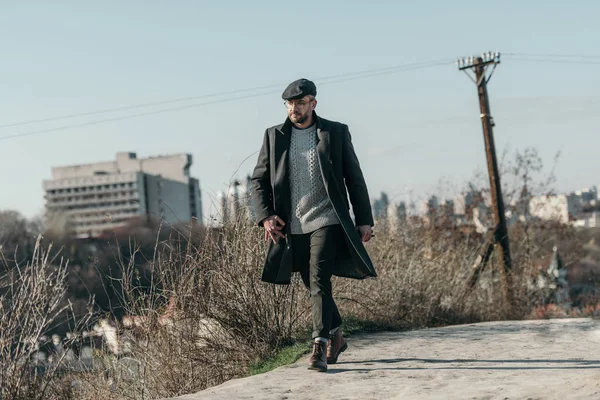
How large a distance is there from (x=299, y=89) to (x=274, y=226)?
960 mm

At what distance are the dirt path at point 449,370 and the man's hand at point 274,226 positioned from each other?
96 centimetres

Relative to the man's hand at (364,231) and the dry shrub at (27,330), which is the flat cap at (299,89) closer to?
the man's hand at (364,231)

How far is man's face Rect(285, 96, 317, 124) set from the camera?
6703 millimetres

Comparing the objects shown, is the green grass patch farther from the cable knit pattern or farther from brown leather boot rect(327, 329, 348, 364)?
the cable knit pattern

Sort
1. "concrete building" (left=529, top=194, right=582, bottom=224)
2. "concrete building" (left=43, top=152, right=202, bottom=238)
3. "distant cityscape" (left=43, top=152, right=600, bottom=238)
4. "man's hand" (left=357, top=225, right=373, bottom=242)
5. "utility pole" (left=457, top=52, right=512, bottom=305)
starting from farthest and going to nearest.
A: "concrete building" (left=43, top=152, right=202, bottom=238) → "concrete building" (left=529, top=194, right=582, bottom=224) → "utility pole" (left=457, top=52, right=512, bottom=305) → "distant cityscape" (left=43, top=152, right=600, bottom=238) → "man's hand" (left=357, top=225, right=373, bottom=242)

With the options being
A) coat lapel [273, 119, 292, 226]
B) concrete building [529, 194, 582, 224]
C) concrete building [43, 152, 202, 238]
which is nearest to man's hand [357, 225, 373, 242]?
coat lapel [273, 119, 292, 226]

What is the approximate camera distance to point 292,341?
8406 millimetres

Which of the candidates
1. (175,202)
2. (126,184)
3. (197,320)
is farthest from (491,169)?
(126,184)

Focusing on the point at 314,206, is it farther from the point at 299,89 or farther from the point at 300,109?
the point at 299,89

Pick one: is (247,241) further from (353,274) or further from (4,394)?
(4,394)

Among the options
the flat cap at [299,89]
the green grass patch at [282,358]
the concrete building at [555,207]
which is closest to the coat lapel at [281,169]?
the flat cap at [299,89]

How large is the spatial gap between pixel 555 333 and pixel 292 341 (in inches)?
98.9

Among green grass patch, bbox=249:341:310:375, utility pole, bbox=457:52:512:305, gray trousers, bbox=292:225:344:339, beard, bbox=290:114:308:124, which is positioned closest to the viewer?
gray trousers, bbox=292:225:344:339

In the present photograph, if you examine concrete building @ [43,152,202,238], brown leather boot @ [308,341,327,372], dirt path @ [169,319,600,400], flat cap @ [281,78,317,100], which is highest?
concrete building @ [43,152,202,238]
